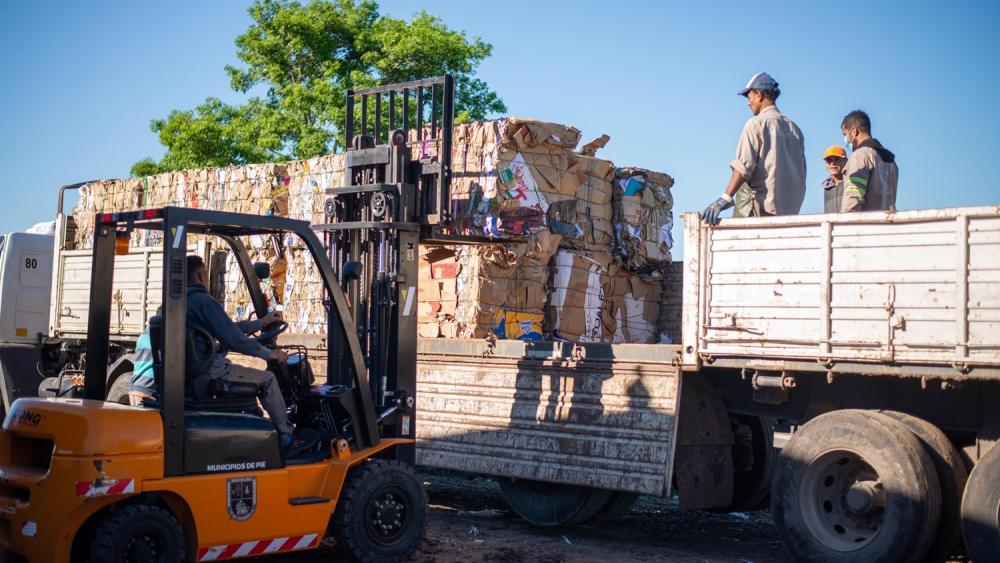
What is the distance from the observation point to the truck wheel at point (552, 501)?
337 inches

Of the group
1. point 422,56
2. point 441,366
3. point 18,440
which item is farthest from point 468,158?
point 422,56

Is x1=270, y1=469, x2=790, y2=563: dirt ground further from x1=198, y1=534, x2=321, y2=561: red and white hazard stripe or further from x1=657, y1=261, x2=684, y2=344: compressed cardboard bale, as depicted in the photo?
x1=657, y1=261, x2=684, y2=344: compressed cardboard bale

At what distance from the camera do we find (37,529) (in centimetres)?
574

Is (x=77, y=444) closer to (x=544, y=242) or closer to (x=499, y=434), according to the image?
(x=499, y=434)

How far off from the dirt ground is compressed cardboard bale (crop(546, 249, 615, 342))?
68.2 inches

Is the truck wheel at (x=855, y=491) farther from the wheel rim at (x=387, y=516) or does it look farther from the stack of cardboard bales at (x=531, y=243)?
the stack of cardboard bales at (x=531, y=243)

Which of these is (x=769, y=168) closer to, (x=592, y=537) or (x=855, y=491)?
(x=855, y=491)

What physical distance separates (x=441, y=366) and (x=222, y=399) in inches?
126

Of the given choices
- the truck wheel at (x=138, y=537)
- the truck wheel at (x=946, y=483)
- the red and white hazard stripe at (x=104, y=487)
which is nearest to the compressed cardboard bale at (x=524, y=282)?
the truck wheel at (x=946, y=483)

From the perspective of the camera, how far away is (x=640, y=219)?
435 inches

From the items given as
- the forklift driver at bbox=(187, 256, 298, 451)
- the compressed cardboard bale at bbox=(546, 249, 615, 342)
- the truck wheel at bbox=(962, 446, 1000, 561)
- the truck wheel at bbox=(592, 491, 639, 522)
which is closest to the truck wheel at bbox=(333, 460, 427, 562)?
the forklift driver at bbox=(187, 256, 298, 451)

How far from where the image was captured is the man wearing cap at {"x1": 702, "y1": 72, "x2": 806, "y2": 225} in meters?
8.07

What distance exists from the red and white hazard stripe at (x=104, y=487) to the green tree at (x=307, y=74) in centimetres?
1864

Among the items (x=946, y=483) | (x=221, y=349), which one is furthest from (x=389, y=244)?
(x=946, y=483)
